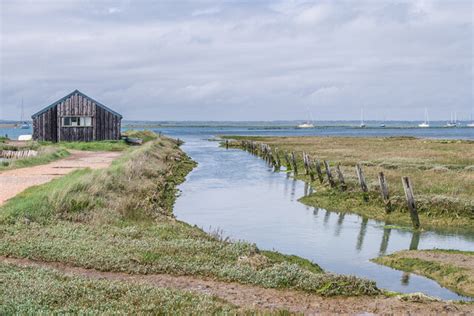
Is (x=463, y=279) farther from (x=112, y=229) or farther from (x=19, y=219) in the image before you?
(x=19, y=219)

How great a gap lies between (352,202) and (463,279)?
11941 mm

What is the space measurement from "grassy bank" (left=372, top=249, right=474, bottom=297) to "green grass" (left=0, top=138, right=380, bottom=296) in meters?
2.66

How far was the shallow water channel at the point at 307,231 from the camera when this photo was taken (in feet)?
53.8

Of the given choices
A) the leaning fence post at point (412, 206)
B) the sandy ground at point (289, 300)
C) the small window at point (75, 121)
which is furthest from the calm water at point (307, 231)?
the small window at point (75, 121)

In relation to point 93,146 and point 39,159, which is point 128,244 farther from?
point 93,146

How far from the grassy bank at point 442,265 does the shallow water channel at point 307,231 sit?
1.04 ft

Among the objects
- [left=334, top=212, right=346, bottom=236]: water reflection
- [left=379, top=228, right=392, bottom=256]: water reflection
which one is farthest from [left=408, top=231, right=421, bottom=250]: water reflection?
[left=334, top=212, right=346, bottom=236]: water reflection

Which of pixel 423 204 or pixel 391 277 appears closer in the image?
pixel 391 277

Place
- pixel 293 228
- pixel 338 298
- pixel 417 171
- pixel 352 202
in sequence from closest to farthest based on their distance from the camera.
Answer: pixel 338 298
pixel 293 228
pixel 352 202
pixel 417 171

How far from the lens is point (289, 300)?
1209cm

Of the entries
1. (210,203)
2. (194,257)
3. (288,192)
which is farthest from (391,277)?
(288,192)

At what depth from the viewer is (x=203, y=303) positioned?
10836 mm

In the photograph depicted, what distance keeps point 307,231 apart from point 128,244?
8.21 m

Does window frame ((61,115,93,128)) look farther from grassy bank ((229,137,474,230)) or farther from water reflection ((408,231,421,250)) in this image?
water reflection ((408,231,421,250))
